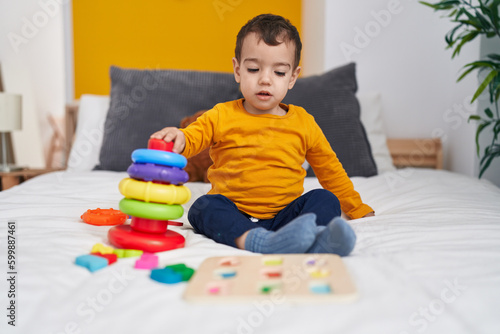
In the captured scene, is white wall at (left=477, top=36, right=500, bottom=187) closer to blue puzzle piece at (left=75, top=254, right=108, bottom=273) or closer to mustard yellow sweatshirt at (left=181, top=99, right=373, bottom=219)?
mustard yellow sweatshirt at (left=181, top=99, right=373, bottom=219)

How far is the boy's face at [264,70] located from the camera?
41.9 inches

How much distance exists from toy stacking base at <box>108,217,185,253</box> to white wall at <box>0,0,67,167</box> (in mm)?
2805

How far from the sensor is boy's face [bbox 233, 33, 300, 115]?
3.50ft

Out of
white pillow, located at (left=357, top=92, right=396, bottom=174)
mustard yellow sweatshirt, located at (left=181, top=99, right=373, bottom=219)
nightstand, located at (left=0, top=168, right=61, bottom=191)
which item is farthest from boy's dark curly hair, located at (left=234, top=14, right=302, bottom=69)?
nightstand, located at (left=0, top=168, right=61, bottom=191)

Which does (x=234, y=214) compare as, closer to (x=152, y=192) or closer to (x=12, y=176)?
(x=152, y=192)

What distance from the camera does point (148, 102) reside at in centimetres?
200

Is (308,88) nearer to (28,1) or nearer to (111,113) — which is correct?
(111,113)

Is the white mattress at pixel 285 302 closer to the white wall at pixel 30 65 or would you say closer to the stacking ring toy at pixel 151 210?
the stacking ring toy at pixel 151 210

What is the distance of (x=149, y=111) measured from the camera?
6.48 feet

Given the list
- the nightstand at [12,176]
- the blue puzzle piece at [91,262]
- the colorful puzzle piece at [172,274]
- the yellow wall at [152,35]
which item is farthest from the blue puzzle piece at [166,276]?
the yellow wall at [152,35]

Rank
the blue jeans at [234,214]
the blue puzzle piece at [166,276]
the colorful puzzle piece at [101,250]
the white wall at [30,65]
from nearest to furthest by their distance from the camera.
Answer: the blue puzzle piece at [166,276] < the colorful puzzle piece at [101,250] < the blue jeans at [234,214] < the white wall at [30,65]

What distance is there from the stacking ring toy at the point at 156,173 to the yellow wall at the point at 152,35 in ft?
7.88

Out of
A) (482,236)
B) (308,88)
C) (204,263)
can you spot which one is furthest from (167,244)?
(308,88)

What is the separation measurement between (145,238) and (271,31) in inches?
23.0
